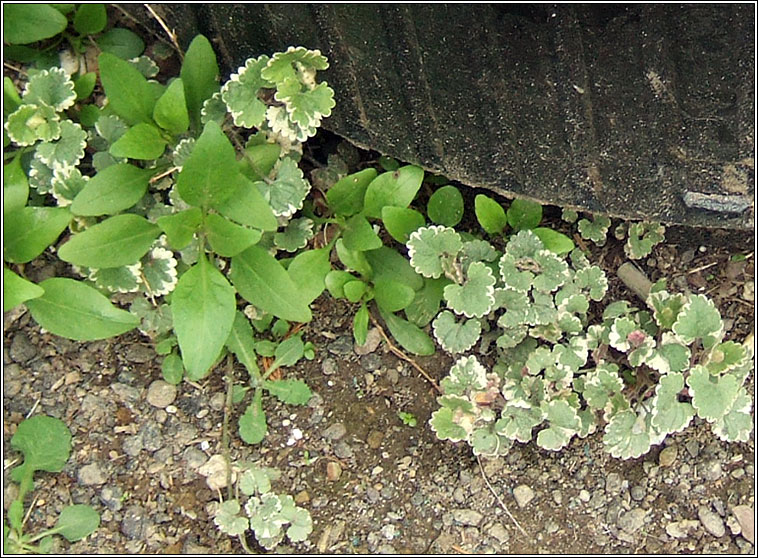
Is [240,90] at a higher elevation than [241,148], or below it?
higher

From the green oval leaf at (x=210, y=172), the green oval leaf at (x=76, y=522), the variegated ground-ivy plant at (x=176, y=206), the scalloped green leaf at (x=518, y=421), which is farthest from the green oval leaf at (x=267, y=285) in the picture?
the green oval leaf at (x=76, y=522)

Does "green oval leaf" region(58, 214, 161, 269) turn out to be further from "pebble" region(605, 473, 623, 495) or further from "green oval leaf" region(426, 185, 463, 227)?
"pebble" region(605, 473, 623, 495)

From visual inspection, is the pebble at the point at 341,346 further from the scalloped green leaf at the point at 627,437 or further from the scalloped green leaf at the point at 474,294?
the scalloped green leaf at the point at 627,437

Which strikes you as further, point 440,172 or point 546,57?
point 440,172

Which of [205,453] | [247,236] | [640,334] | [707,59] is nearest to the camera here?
[707,59]

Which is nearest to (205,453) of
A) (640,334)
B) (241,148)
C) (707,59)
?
(241,148)

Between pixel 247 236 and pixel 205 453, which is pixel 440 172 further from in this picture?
pixel 205 453

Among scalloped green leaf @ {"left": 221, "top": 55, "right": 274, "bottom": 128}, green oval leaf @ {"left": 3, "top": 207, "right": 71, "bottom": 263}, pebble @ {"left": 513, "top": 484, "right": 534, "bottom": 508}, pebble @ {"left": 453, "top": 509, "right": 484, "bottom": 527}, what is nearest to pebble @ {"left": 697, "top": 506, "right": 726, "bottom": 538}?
pebble @ {"left": 513, "top": 484, "right": 534, "bottom": 508}
